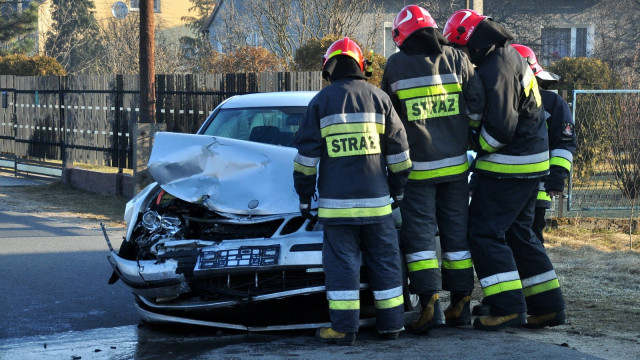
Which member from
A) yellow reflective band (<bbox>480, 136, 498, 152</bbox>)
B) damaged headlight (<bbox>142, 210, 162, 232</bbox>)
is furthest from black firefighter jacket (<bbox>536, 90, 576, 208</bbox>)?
damaged headlight (<bbox>142, 210, 162, 232</bbox>)

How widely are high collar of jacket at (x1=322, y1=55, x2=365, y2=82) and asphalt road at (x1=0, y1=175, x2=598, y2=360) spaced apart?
170cm

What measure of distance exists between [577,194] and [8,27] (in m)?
21.8

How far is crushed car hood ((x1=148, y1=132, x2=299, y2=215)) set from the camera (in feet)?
18.8

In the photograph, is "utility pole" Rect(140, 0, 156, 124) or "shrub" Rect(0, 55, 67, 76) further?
"shrub" Rect(0, 55, 67, 76)

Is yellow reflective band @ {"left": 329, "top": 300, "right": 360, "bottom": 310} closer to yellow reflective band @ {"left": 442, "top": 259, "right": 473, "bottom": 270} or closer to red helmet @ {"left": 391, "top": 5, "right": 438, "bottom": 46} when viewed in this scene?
yellow reflective band @ {"left": 442, "top": 259, "right": 473, "bottom": 270}

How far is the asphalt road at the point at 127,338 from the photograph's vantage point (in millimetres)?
5055

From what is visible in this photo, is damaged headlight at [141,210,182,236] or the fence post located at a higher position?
the fence post

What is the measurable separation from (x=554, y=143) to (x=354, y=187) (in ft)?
5.84

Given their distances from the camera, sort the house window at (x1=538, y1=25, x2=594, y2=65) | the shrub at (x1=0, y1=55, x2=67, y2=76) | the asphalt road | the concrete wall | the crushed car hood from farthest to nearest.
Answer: the house window at (x1=538, y1=25, x2=594, y2=65) → the shrub at (x1=0, y1=55, x2=67, y2=76) → the concrete wall → the crushed car hood → the asphalt road

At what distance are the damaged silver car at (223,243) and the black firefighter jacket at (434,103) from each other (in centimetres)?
81

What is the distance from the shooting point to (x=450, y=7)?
28672mm

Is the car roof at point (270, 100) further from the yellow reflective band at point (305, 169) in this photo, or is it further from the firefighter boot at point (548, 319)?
the firefighter boot at point (548, 319)

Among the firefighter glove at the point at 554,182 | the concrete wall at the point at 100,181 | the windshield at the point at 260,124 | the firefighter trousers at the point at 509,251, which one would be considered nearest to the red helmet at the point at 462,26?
the firefighter trousers at the point at 509,251

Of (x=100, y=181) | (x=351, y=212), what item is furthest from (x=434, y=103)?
(x=100, y=181)
